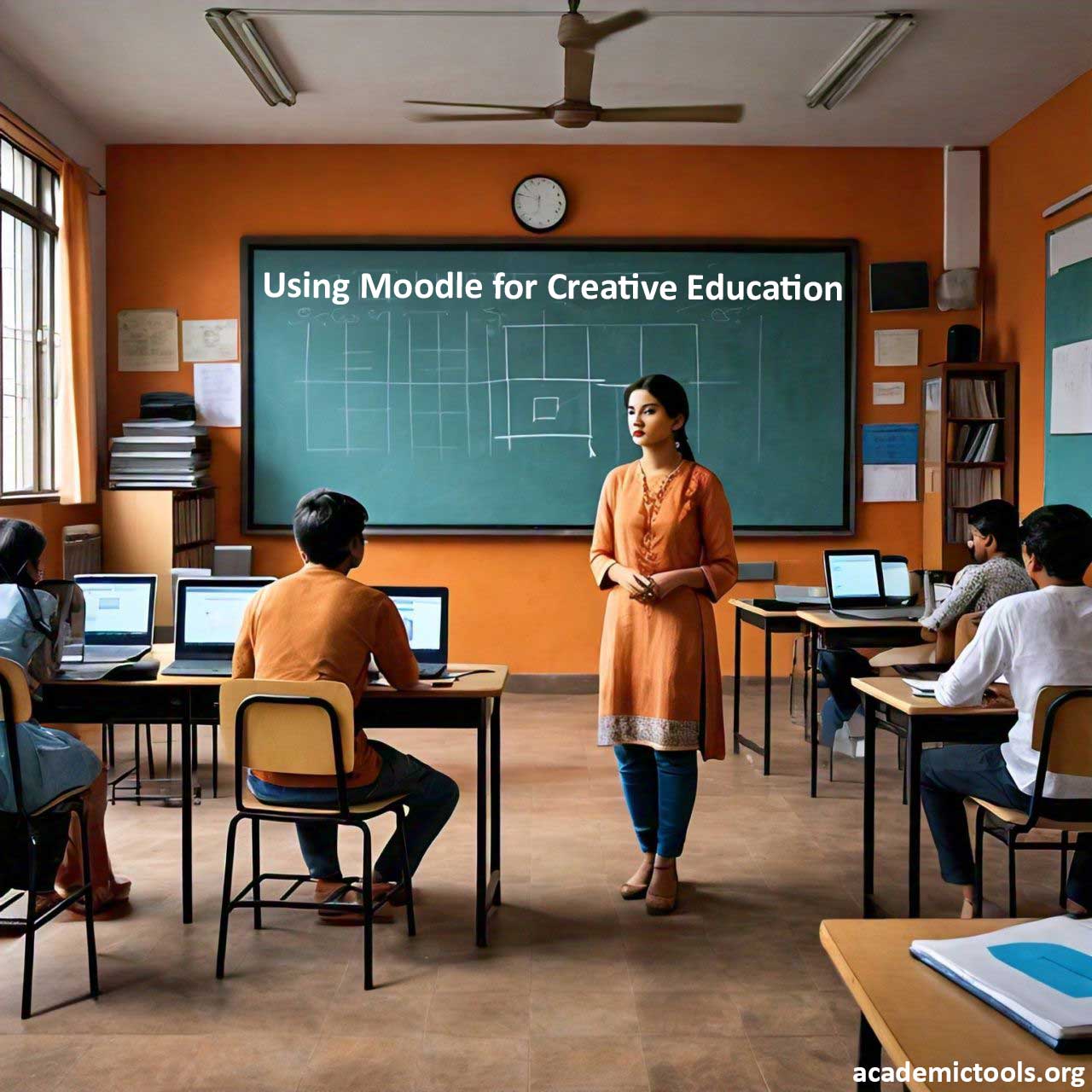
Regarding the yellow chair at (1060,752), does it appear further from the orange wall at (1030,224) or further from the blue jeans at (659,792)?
the orange wall at (1030,224)

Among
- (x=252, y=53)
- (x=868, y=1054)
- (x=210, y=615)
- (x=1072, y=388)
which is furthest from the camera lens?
(x=1072, y=388)

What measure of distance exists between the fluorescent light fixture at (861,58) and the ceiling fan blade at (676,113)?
831 mm

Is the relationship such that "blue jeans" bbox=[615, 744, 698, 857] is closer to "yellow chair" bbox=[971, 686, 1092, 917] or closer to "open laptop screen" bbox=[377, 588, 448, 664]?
"open laptop screen" bbox=[377, 588, 448, 664]

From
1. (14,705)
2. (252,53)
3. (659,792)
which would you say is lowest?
(659,792)

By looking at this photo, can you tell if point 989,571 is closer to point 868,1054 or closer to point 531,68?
point 868,1054

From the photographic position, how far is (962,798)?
308cm

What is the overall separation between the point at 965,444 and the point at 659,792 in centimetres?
393

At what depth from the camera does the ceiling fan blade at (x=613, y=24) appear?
4242mm

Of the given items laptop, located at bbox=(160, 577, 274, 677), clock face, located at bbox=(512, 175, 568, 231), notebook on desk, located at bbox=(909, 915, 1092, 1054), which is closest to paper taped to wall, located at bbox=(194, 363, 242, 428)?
clock face, located at bbox=(512, 175, 568, 231)

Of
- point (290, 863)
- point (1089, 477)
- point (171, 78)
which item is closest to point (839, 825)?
point (290, 863)

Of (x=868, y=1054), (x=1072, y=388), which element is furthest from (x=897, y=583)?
(x=868, y=1054)

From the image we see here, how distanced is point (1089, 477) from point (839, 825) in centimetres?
235

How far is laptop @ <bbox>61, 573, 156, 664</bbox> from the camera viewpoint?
3820mm

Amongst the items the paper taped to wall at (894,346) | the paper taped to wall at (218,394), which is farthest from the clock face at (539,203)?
the paper taped to wall at (894,346)
